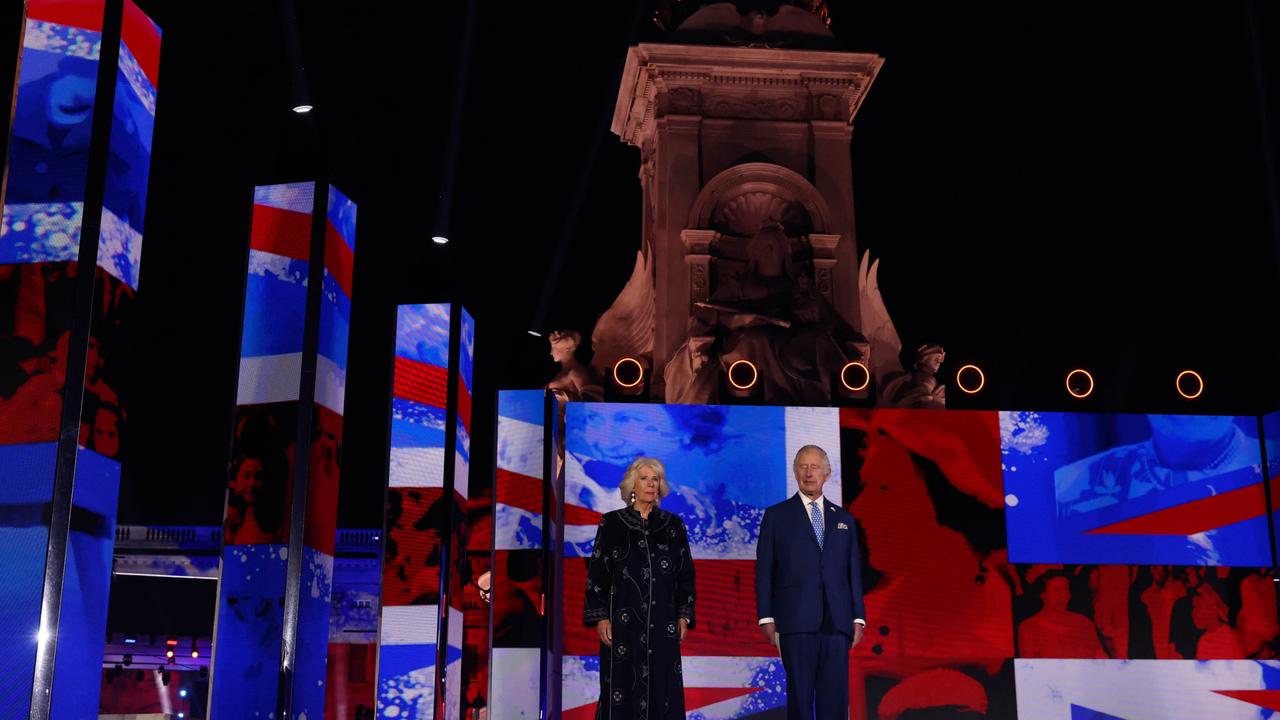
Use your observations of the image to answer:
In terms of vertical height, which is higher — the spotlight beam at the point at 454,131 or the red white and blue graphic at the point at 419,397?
the spotlight beam at the point at 454,131

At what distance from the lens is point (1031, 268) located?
22.2 metres

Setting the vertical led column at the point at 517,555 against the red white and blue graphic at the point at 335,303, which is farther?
the vertical led column at the point at 517,555

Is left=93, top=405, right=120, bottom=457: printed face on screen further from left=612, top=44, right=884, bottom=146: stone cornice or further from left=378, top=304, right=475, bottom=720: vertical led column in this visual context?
left=612, top=44, right=884, bottom=146: stone cornice

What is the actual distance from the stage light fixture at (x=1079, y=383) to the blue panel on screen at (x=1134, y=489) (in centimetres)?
28

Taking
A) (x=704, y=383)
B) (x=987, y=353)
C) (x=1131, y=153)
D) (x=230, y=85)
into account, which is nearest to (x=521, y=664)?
(x=704, y=383)

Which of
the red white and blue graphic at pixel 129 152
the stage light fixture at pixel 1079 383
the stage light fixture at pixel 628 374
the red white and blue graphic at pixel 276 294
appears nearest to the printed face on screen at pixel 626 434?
the stage light fixture at pixel 628 374

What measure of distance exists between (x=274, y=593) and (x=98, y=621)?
107 inches

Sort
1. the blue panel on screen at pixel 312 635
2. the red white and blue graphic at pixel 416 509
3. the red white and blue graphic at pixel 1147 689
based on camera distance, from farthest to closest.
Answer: the red white and blue graphic at pixel 416 509 < the red white and blue graphic at pixel 1147 689 < the blue panel on screen at pixel 312 635

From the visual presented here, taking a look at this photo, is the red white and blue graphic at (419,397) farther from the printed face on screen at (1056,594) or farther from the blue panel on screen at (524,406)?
the printed face on screen at (1056,594)

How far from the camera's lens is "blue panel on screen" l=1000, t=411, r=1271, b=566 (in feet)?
38.2

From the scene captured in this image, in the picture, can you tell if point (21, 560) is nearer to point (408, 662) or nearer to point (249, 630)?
point (249, 630)

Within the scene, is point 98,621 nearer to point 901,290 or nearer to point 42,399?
point 42,399

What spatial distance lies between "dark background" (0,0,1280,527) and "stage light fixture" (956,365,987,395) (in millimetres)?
2756

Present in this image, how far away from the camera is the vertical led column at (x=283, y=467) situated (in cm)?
Result: 957
